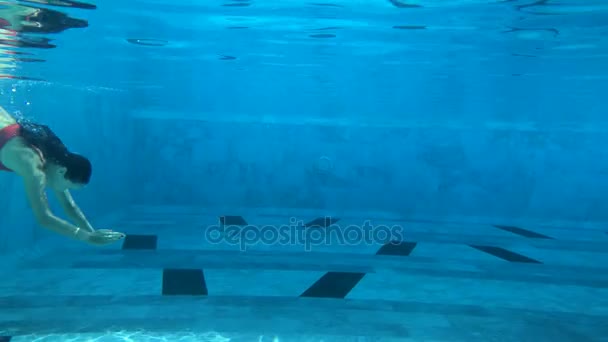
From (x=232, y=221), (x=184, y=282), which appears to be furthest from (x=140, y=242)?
(x=232, y=221)

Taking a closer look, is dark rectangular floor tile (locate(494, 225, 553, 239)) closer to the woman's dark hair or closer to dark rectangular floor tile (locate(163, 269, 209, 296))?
dark rectangular floor tile (locate(163, 269, 209, 296))

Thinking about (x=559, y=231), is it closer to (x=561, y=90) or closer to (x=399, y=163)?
(x=399, y=163)

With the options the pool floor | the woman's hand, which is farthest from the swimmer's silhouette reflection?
the woman's hand

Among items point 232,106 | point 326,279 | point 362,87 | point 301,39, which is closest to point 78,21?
point 301,39

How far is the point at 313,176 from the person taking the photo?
17.6 meters

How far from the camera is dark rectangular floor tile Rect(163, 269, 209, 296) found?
7273 millimetres

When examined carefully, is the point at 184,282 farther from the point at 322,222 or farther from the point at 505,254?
the point at 505,254

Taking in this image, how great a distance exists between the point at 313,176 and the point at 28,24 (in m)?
11.0

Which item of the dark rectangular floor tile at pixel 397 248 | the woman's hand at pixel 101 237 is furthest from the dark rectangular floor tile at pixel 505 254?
the woman's hand at pixel 101 237

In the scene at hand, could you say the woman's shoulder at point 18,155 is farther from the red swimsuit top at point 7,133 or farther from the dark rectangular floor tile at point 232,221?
the dark rectangular floor tile at point 232,221

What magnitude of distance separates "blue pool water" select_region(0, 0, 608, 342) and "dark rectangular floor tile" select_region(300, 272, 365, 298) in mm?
62

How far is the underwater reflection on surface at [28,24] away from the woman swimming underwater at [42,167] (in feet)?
13.9

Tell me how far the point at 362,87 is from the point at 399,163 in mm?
5232

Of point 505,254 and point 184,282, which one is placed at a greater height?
point 184,282
